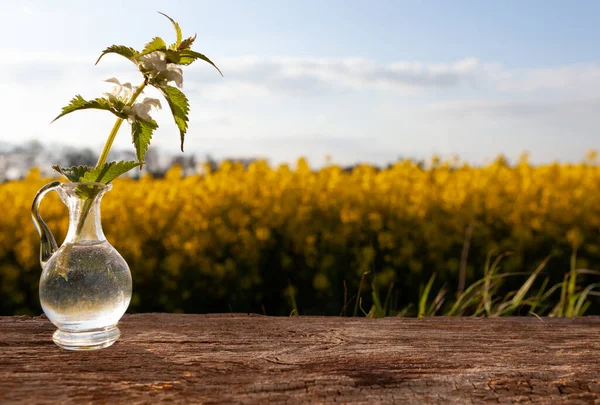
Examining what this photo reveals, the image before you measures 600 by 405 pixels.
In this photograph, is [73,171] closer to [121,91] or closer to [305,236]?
[121,91]

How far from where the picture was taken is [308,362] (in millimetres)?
1398

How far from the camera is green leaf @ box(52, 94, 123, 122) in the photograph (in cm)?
136

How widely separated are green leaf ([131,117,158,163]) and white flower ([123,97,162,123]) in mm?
12

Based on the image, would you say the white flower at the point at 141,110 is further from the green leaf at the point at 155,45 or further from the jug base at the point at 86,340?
the jug base at the point at 86,340

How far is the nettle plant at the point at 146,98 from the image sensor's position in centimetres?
139

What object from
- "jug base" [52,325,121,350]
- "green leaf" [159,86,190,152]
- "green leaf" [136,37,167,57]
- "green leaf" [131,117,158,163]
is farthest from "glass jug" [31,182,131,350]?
"green leaf" [136,37,167,57]

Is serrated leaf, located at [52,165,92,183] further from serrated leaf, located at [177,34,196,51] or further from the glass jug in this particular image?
serrated leaf, located at [177,34,196,51]

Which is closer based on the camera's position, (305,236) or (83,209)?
(83,209)

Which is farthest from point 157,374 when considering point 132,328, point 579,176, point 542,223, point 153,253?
point 579,176

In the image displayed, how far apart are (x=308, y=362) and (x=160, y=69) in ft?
2.39

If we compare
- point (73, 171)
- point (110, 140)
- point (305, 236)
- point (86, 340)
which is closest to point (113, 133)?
point (110, 140)

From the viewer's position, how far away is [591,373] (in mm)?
1387

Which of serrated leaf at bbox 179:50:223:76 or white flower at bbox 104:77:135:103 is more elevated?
serrated leaf at bbox 179:50:223:76

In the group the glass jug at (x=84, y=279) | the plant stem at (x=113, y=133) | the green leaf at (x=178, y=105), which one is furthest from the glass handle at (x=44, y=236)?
the green leaf at (x=178, y=105)
